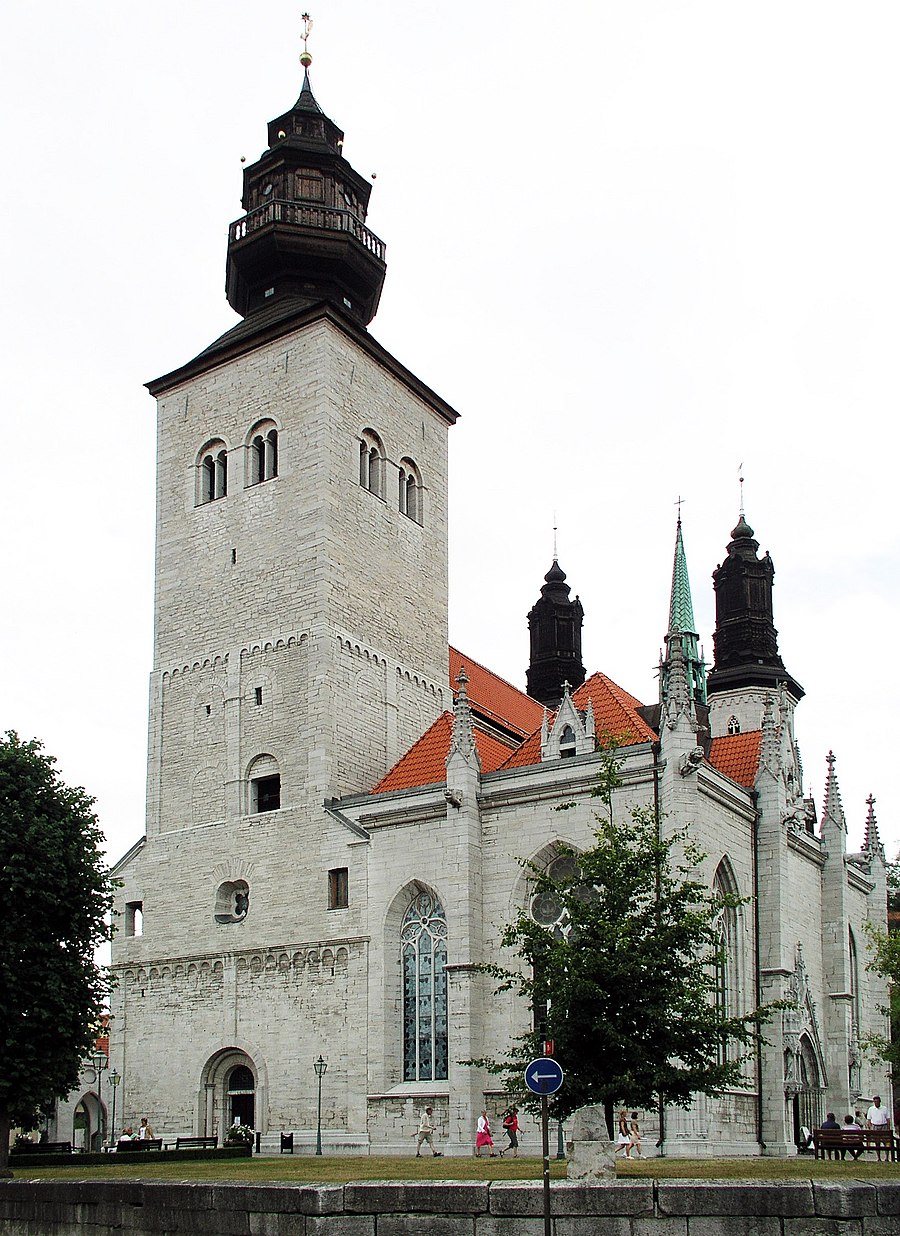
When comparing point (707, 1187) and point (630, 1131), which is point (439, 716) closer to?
point (630, 1131)

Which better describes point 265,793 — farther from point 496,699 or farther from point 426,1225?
point 426,1225

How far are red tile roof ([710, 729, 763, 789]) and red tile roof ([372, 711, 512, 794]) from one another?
5.56 m

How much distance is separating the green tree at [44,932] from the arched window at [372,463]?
13140 millimetres

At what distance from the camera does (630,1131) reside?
88.2ft

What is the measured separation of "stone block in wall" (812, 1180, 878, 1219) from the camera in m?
12.9

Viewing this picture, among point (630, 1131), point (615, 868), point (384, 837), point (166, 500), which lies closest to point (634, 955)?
point (615, 868)

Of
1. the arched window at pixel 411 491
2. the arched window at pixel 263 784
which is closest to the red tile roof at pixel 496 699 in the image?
the arched window at pixel 411 491

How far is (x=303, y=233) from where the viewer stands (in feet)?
133

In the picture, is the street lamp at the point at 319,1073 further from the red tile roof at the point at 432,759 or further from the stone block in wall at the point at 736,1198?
the stone block in wall at the point at 736,1198

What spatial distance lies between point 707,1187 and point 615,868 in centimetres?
776

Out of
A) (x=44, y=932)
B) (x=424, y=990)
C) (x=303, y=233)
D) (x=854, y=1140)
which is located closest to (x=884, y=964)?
(x=424, y=990)

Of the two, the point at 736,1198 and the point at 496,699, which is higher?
the point at 496,699

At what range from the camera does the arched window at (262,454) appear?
38.9 meters

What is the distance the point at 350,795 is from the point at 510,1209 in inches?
841
